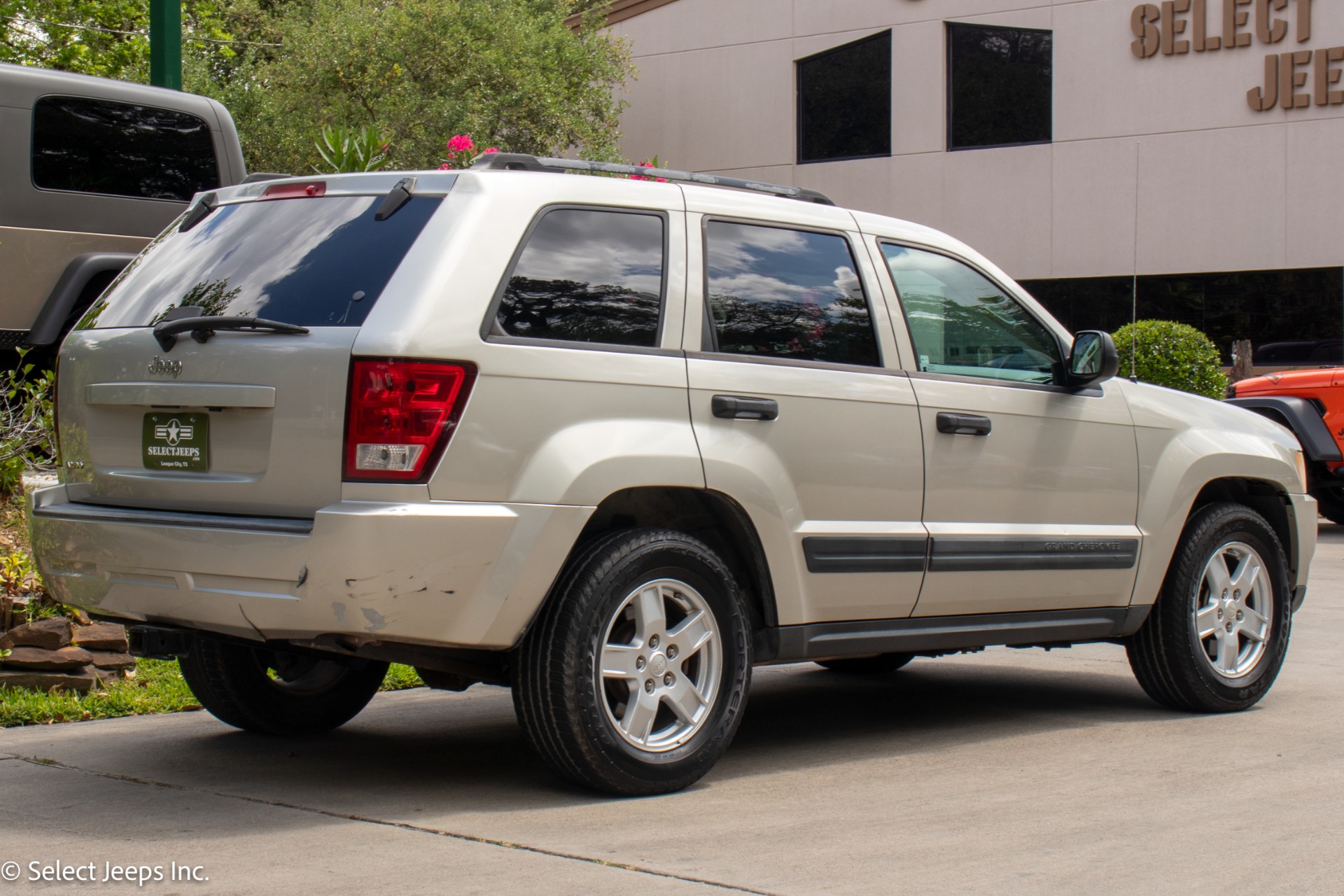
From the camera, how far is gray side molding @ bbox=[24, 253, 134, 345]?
9.27 metres

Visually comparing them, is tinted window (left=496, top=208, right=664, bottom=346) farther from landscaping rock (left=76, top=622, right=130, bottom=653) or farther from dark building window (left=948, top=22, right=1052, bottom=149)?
dark building window (left=948, top=22, right=1052, bottom=149)

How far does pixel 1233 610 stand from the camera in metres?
6.76

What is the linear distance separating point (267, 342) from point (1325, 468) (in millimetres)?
11597

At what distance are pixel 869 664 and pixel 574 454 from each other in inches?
138

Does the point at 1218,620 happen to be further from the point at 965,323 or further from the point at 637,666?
the point at 637,666

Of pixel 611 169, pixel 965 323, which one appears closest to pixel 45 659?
pixel 611 169

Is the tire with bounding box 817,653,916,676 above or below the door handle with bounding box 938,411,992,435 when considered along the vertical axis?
below

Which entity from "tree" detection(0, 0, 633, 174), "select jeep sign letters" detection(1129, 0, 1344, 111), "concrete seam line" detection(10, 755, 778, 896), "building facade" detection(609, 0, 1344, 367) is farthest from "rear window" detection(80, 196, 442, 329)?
"tree" detection(0, 0, 633, 174)

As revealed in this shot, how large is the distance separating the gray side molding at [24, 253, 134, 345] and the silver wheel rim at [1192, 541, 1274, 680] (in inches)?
246

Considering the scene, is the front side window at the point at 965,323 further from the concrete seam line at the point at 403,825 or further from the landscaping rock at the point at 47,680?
the landscaping rock at the point at 47,680

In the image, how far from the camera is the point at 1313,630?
9148mm

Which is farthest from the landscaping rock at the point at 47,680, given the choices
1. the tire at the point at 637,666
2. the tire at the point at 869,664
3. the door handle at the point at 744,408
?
the tire at the point at 869,664

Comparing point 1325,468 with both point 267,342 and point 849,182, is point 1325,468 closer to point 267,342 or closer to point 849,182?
point 267,342

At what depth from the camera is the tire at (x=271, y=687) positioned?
5.87 meters
